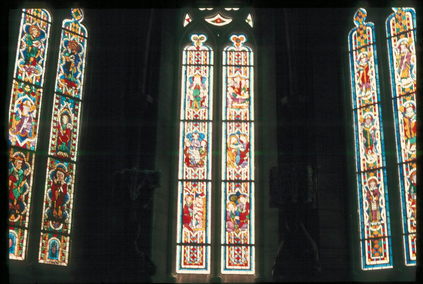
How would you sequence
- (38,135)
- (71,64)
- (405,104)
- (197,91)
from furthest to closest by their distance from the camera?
(197,91) < (71,64) < (405,104) < (38,135)

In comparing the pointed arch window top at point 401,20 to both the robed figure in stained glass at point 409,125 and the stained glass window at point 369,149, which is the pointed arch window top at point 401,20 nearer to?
the stained glass window at point 369,149

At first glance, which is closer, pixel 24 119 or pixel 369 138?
pixel 24 119

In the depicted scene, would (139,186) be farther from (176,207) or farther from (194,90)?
(194,90)

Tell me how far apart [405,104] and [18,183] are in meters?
6.40

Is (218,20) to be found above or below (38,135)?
above

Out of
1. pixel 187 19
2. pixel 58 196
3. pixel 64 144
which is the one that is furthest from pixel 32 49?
pixel 187 19

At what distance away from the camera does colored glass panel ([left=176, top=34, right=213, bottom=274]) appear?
11477mm

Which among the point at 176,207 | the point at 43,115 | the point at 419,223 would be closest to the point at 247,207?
the point at 176,207

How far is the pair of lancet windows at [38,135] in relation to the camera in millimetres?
10430

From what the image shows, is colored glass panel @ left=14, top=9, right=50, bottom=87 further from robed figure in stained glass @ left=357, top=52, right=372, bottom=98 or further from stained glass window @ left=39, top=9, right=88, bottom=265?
robed figure in stained glass @ left=357, top=52, right=372, bottom=98

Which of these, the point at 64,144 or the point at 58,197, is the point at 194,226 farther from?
the point at 64,144

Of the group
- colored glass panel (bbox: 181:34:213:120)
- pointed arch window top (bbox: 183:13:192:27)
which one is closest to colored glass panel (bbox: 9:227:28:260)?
colored glass panel (bbox: 181:34:213:120)

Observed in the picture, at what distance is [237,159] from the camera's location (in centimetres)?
1213

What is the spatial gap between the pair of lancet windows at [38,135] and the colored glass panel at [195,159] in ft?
6.21
